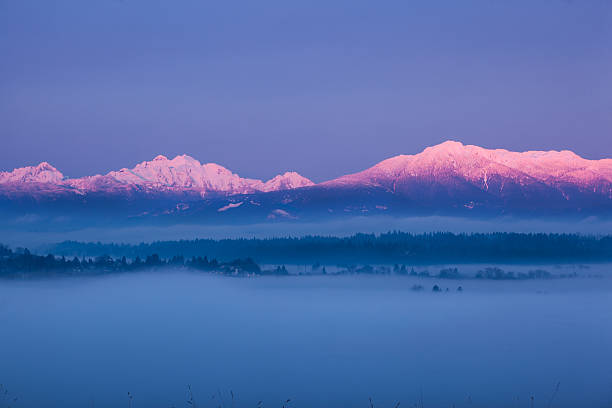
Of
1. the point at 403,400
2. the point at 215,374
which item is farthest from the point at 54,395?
the point at 403,400

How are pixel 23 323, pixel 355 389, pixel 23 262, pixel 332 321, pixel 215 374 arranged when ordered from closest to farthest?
pixel 355 389
pixel 215 374
pixel 23 323
pixel 23 262
pixel 332 321

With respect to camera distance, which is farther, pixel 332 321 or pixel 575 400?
pixel 332 321

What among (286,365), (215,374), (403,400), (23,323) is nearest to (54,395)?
(215,374)

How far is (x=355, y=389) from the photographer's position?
277ft

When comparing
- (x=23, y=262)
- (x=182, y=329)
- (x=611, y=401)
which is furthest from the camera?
(x=23, y=262)

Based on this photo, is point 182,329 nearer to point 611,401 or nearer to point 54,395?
point 54,395

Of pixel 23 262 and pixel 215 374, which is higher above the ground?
pixel 23 262

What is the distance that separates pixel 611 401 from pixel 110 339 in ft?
339

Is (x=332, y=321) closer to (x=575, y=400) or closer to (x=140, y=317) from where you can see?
(x=140, y=317)

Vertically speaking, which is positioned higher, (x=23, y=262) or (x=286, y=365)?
(x=23, y=262)

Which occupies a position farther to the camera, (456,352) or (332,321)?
(332,321)

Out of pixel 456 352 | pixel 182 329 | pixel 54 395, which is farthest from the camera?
pixel 182 329

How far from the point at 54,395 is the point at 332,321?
123022 mm

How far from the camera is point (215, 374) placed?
92.7 meters
